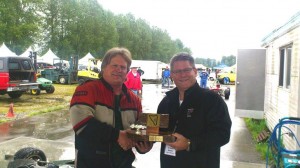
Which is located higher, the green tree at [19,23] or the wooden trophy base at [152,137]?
the green tree at [19,23]

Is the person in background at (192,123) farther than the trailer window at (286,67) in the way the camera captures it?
No

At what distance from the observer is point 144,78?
127 ft

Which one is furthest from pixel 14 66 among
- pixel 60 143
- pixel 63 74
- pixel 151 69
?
pixel 151 69

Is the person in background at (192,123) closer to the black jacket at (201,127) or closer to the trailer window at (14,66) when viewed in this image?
the black jacket at (201,127)

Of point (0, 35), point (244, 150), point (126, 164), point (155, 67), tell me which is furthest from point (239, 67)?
point (0, 35)

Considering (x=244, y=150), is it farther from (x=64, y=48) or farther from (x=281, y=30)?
(x=64, y=48)

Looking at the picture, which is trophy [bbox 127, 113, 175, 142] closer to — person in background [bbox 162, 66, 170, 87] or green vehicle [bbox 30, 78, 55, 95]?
green vehicle [bbox 30, 78, 55, 95]

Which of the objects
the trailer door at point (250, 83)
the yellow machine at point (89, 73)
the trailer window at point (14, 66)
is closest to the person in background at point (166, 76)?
the yellow machine at point (89, 73)

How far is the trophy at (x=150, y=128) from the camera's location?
2.22 meters

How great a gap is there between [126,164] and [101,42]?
52823 mm

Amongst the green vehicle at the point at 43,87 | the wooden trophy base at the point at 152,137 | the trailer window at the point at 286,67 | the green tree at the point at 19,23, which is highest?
the green tree at the point at 19,23

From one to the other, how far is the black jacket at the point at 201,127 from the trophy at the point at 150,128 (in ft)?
0.49

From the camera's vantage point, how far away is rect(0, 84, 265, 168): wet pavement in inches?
247

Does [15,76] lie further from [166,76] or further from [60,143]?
[166,76]
